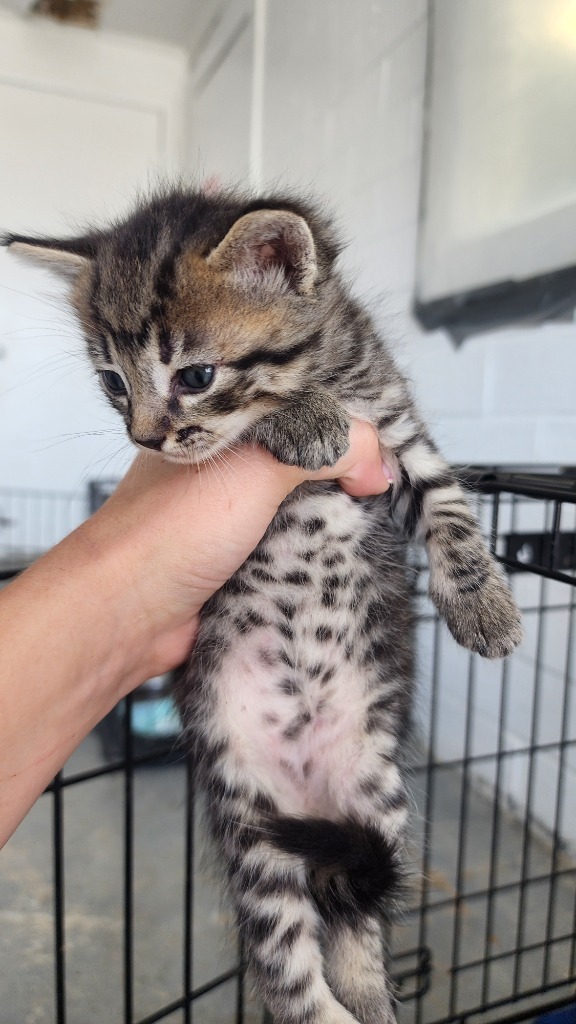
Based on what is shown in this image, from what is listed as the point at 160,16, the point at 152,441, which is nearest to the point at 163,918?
the point at 152,441

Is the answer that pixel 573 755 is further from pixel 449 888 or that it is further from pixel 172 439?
pixel 172 439

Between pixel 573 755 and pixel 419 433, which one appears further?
pixel 573 755

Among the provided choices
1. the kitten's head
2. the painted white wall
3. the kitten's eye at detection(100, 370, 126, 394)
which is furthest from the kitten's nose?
the painted white wall

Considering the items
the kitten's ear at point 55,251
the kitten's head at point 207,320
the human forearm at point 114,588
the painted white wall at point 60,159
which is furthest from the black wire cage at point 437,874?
the painted white wall at point 60,159

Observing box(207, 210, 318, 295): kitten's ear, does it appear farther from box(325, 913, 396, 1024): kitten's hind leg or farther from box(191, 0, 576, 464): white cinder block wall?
box(325, 913, 396, 1024): kitten's hind leg

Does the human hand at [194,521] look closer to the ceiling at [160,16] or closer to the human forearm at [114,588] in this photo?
the human forearm at [114,588]

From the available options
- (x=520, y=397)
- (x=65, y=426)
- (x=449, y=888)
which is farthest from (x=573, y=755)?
(x=65, y=426)

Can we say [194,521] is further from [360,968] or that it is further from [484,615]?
[360,968]
